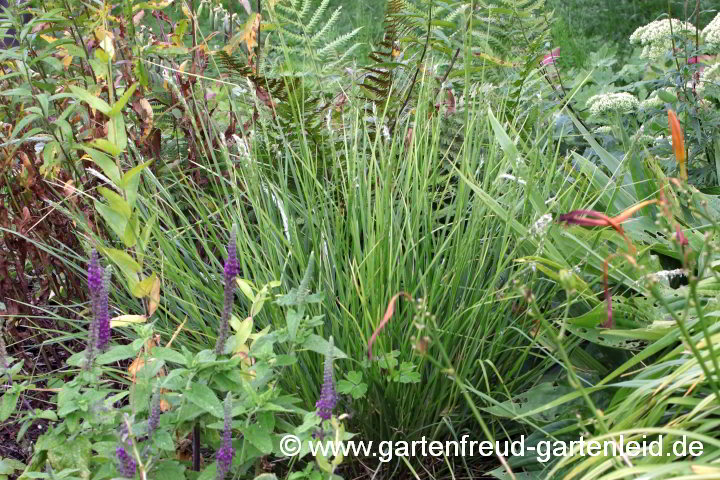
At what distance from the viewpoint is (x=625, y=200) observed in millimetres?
2477

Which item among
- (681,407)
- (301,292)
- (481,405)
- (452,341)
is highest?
(301,292)

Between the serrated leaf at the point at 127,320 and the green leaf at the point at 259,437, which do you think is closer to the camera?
the green leaf at the point at 259,437

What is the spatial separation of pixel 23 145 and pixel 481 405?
1.76m

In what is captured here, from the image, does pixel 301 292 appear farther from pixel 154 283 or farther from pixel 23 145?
pixel 23 145

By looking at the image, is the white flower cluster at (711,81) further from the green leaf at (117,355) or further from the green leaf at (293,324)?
the green leaf at (117,355)

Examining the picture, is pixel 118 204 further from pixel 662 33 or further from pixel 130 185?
pixel 662 33

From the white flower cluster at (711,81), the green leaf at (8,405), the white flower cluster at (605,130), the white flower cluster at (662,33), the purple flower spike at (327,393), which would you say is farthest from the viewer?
the white flower cluster at (605,130)

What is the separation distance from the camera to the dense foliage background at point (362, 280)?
165 centimetres

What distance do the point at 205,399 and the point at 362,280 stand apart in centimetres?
60

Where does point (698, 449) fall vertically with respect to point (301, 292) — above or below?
below

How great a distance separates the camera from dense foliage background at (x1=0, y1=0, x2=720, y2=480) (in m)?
1.65

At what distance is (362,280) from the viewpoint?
2.06 metres

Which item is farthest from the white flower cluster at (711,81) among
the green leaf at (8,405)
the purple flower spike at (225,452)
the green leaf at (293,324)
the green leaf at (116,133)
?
the green leaf at (8,405)

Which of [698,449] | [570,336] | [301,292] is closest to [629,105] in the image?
[570,336]
